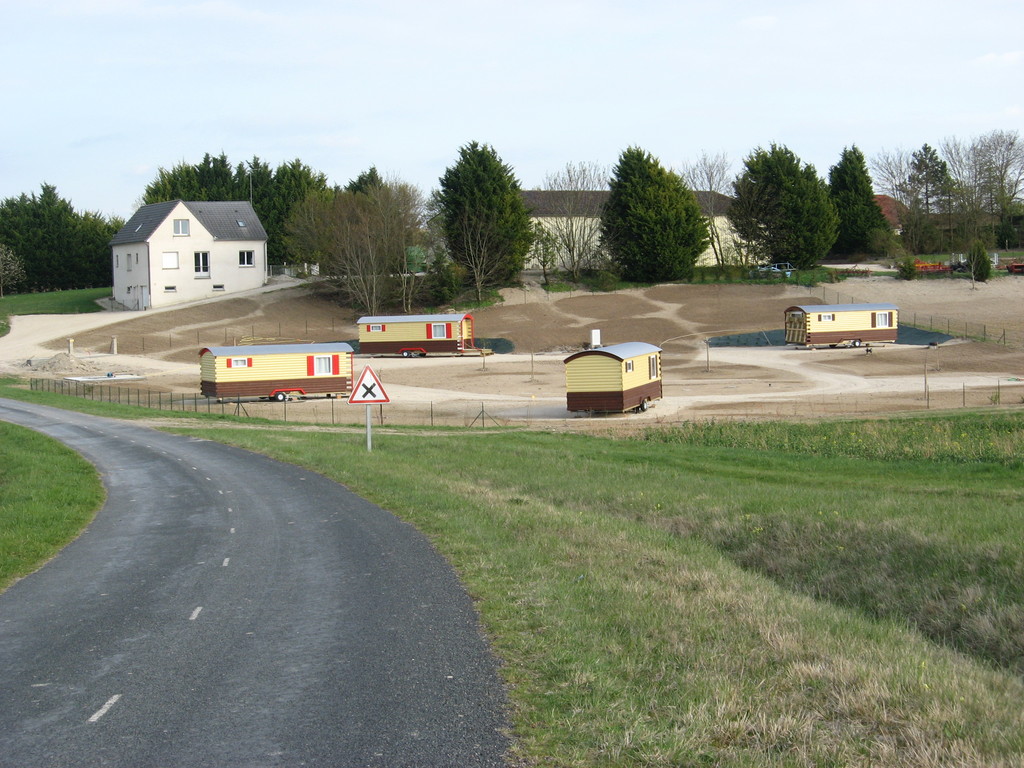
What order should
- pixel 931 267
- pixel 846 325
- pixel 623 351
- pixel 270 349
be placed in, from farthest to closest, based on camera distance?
pixel 931 267 → pixel 846 325 → pixel 270 349 → pixel 623 351

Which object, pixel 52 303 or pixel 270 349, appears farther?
pixel 52 303

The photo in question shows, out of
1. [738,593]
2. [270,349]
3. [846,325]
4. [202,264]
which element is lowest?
[738,593]

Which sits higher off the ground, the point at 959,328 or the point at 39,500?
the point at 959,328

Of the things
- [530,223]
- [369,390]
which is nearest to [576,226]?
[530,223]

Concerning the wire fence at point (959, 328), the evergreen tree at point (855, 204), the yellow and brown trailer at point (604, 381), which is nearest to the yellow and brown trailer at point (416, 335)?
the yellow and brown trailer at point (604, 381)

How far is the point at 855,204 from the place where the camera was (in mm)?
98188

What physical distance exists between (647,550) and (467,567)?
256cm

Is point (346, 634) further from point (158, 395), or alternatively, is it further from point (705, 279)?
point (705, 279)

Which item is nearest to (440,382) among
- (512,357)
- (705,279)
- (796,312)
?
(512,357)

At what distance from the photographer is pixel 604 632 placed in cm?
865

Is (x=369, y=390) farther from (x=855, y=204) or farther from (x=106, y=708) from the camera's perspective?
(x=855, y=204)

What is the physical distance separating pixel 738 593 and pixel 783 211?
279ft

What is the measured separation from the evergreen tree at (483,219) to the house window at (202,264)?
2096cm

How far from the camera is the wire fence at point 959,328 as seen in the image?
61259mm
